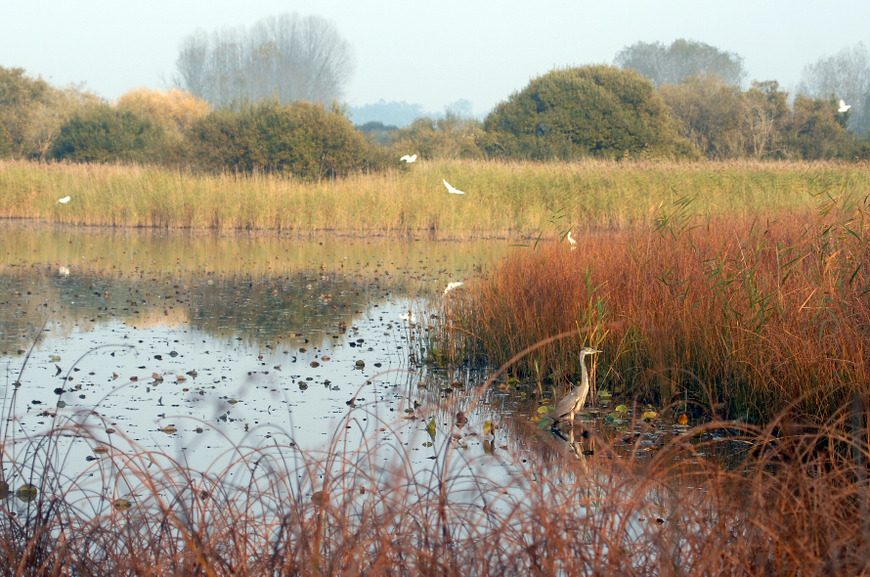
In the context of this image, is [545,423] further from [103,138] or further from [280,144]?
[103,138]

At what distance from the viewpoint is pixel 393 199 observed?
72.5 ft

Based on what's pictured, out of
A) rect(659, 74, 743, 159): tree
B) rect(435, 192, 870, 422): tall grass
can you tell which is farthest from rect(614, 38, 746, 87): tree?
rect(435, 192, 870, 422): tall grass

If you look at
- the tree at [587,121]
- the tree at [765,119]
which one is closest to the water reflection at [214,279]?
the tree at [587,121]

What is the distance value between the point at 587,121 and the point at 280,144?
37.9 feet

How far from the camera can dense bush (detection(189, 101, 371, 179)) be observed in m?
27.7

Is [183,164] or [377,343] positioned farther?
[183,164]

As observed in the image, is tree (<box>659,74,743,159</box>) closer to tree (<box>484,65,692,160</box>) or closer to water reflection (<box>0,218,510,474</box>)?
tree (<box>484,65,692,160</box>)

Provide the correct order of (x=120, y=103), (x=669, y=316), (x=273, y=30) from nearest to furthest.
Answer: (x=669, y=316) < (x=120, y=103) < (x=273, y=30)

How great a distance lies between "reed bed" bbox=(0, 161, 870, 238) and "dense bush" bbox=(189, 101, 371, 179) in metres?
3.97

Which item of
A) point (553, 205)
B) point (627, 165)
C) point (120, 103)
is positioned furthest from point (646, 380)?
point (120, 103)

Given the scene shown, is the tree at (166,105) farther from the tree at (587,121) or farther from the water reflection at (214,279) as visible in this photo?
the water reflection at (214,279)

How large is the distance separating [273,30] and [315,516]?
10139 cm

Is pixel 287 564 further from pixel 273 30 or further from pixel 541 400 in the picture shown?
pixel 273 30

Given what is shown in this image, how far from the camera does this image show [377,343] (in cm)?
895
